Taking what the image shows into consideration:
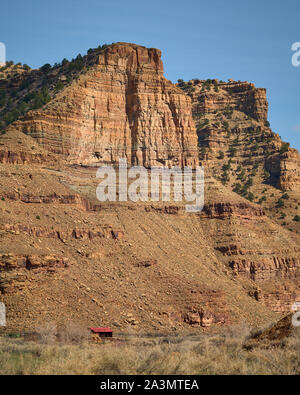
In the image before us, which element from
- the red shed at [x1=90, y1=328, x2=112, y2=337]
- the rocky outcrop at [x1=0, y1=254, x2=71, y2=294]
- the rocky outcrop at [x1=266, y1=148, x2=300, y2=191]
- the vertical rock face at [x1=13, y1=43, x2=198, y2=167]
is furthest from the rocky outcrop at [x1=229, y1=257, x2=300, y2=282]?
the red shed at [x1=90, y1=328, x2=112, y2=337]

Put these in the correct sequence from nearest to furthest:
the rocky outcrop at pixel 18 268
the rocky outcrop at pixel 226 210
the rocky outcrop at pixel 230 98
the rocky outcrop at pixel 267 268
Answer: the rocky outcrop at pixel 18 268, the rocky outcrop at pixel 267 268, the rocky outcrop at pixel 226 210, the rocky outcrop at pixel 230 98

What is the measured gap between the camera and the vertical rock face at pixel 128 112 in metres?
101

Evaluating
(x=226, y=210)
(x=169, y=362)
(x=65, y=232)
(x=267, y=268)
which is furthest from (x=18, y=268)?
(x=226, y=210)

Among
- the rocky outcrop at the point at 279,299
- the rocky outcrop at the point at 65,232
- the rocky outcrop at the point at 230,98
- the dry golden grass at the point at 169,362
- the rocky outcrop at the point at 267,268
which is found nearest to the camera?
the dry golden grass at the point at 169,362

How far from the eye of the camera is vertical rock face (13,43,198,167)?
101 m

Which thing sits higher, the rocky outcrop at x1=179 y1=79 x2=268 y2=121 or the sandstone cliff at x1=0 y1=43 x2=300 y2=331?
the rocky outcrop at x1=179 y1=79 x2=268 y2=121

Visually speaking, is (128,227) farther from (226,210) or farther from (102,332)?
(102,332)

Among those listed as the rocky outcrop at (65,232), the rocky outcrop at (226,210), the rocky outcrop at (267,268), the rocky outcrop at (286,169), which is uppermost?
the rocky outcrop at (286,169)

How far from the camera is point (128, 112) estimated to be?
354ft

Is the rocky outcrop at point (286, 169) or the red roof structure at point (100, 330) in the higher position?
the rocky outcrop at point (286, 169)

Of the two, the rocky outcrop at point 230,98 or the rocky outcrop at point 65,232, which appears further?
the rocky outcrop at point 230,98

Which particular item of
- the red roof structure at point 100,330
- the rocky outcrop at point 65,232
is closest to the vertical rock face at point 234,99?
the rocky outcrop at point 65,232

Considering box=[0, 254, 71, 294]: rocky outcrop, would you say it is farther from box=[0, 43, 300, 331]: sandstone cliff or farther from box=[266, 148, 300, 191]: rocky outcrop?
box=[266, 148, 300, 191]: rocky outcrop

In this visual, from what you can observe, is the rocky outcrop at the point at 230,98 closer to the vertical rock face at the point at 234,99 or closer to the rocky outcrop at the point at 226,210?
the vertical rock face at the point at 234,99
